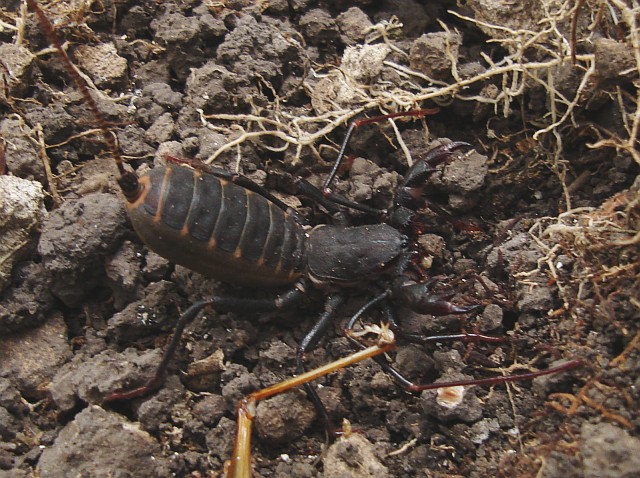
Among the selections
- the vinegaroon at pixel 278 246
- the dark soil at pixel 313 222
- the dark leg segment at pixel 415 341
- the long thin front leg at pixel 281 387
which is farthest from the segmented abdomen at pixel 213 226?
the long thin front leg at pixel 281 387

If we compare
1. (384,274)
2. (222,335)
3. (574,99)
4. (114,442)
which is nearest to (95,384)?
(114,442)

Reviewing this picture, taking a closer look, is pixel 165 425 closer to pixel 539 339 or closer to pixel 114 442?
pixel 114 442

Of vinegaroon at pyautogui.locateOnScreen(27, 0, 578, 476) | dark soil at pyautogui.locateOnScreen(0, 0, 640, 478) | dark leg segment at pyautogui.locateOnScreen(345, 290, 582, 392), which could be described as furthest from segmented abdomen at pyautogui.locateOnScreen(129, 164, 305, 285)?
dark leg segment at pyautogui.locateOnScreen(345, 290, 582, 392)

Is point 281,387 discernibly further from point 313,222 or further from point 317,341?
point 313,222

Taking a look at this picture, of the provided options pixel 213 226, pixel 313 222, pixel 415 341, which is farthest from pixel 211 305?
pixel 415 341

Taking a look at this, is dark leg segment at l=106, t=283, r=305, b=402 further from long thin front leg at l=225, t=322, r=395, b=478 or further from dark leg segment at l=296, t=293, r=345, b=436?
long thin front leg at l=225, t=322, r=395, b=478
